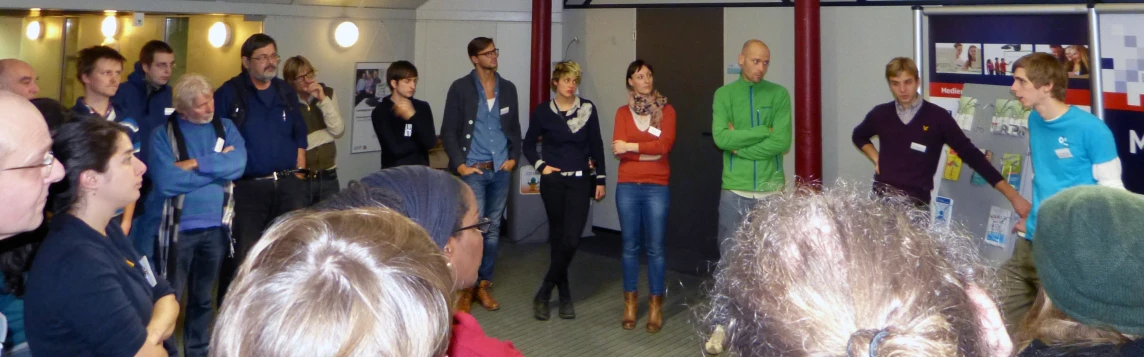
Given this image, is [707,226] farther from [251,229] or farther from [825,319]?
[825,319]

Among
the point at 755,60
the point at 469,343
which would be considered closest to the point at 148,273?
the point at 469,343

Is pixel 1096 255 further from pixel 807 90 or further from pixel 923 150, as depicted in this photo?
pixel 807 90

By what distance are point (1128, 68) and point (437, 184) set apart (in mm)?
3972

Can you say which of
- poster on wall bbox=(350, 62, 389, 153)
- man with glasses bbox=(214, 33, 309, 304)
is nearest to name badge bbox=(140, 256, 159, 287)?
man with glasses bbox=(214, 33, 309, 304)

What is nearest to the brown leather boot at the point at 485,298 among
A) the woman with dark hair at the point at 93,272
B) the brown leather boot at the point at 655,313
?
the brown leather boot at the point at 655,313

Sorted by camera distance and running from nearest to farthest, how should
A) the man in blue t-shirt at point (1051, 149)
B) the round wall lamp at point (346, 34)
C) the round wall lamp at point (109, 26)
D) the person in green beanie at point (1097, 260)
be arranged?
the person in green beanie at point (1097, 260)
the man in blue t-shirt at point (1051, 149)
the round wall lamp at point (109, 26)
the round wall lamp at point (346, 34)

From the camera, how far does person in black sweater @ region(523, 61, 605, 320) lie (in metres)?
5.04

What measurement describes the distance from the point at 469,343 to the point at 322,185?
3.84 meters

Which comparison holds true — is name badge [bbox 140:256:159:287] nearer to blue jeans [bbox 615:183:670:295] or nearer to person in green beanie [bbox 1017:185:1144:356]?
person in green beanie [bbox 1017:185:1144:356]

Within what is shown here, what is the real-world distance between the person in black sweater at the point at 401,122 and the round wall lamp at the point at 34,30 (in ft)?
7.88

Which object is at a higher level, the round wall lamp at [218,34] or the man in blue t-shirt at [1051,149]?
the round wall lamp at [218,34]

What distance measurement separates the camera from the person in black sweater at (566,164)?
5039 millimetres

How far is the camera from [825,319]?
1038 mm

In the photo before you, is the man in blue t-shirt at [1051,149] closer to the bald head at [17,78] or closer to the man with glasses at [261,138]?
the man with glasses at [261,138]
